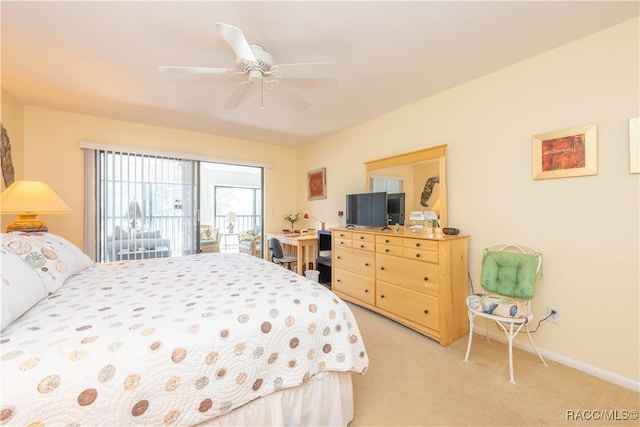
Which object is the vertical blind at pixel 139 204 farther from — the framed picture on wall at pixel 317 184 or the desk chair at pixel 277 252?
the framed picture on wall at pixel 317 184

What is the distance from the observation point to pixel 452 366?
6.53ft

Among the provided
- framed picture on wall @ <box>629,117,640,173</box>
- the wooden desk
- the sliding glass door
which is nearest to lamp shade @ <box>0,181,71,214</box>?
the sliding glass door

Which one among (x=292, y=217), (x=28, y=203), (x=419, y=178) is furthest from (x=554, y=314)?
(x=28, y=203)

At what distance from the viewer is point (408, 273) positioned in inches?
100.0

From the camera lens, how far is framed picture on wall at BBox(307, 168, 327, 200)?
4.46m

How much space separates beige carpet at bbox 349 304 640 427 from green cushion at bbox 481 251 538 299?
0.54m

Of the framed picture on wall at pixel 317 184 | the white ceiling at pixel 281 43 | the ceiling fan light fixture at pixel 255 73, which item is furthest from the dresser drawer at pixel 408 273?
the ceiling fan light fixture at pixel 255 73

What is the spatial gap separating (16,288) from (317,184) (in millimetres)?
3782

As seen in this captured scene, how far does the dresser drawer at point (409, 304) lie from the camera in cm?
234

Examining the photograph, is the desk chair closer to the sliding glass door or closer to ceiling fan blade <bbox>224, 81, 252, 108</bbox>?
the sliding glass door

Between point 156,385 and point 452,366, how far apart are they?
1.97 meters

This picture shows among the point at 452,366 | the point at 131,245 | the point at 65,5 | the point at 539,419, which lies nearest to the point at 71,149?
the point at 131,245

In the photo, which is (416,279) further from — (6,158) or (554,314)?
(6,158)

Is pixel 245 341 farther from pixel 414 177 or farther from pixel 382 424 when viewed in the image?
pixel 414 177
